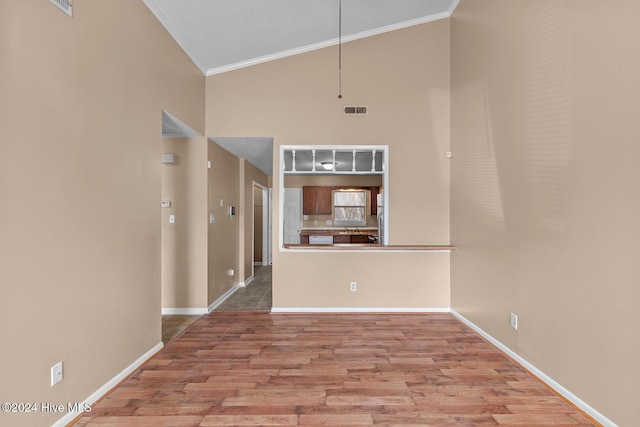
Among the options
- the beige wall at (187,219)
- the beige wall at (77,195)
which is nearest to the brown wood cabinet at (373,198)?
the beige wall at (187,219)

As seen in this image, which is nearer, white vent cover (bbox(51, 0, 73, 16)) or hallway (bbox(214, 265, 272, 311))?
white vent cover (bbox(51, 0, 73, 16))

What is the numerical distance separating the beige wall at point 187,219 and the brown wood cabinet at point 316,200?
3370 mm

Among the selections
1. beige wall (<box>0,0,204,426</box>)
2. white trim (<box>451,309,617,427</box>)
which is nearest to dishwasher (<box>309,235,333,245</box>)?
white trim (<box>451,309,617,427</box>)

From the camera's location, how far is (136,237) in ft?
8.88

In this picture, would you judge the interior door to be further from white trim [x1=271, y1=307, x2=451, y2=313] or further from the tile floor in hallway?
white trim [x1=271, y1=307, x2=451, y2=313]

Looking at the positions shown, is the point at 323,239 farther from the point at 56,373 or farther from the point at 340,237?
the point at 56,373

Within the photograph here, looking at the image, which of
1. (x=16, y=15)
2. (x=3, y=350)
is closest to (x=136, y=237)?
(x=3, y=350)

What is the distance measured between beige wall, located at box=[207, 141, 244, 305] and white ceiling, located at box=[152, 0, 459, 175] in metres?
0.38

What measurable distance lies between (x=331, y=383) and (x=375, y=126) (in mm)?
3128

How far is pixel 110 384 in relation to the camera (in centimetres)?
236

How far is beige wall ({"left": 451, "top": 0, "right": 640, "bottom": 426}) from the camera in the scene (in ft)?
5.99

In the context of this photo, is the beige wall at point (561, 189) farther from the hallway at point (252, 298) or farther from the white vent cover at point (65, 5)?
the white vent cover at point (65, 5)

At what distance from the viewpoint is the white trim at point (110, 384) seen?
1.95m

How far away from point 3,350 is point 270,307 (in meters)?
3.08
